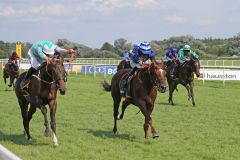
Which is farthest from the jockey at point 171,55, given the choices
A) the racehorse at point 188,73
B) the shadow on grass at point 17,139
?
the shadow on grass at point 17,139

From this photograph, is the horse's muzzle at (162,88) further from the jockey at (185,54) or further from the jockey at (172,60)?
the jockey at (172,60)

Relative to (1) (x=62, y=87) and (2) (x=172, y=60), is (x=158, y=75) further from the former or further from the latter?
(2) (x=172, y=60)

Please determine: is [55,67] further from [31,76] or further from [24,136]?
[24,136]

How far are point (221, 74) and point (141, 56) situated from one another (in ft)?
58.1

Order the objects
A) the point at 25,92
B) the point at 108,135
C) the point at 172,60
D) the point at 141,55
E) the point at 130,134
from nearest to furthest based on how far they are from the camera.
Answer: the point at 25,92, the point at 141,55, the point at 108,135, the point at 130,134, the point at 172,60

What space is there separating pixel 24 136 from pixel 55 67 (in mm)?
2229

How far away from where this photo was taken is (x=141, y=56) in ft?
33.4

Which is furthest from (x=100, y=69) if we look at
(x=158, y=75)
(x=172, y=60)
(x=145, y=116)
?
(x=158, y=75)

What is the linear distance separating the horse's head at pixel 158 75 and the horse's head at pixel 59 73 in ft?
6.27

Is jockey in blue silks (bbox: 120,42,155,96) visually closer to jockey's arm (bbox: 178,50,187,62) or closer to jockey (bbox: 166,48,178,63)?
jockey's arm (bbox: 178,50,187,62)

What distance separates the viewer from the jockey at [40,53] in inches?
368

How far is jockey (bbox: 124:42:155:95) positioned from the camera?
393 inches

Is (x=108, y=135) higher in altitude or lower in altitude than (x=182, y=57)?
lower

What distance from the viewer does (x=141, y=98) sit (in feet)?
32.0
